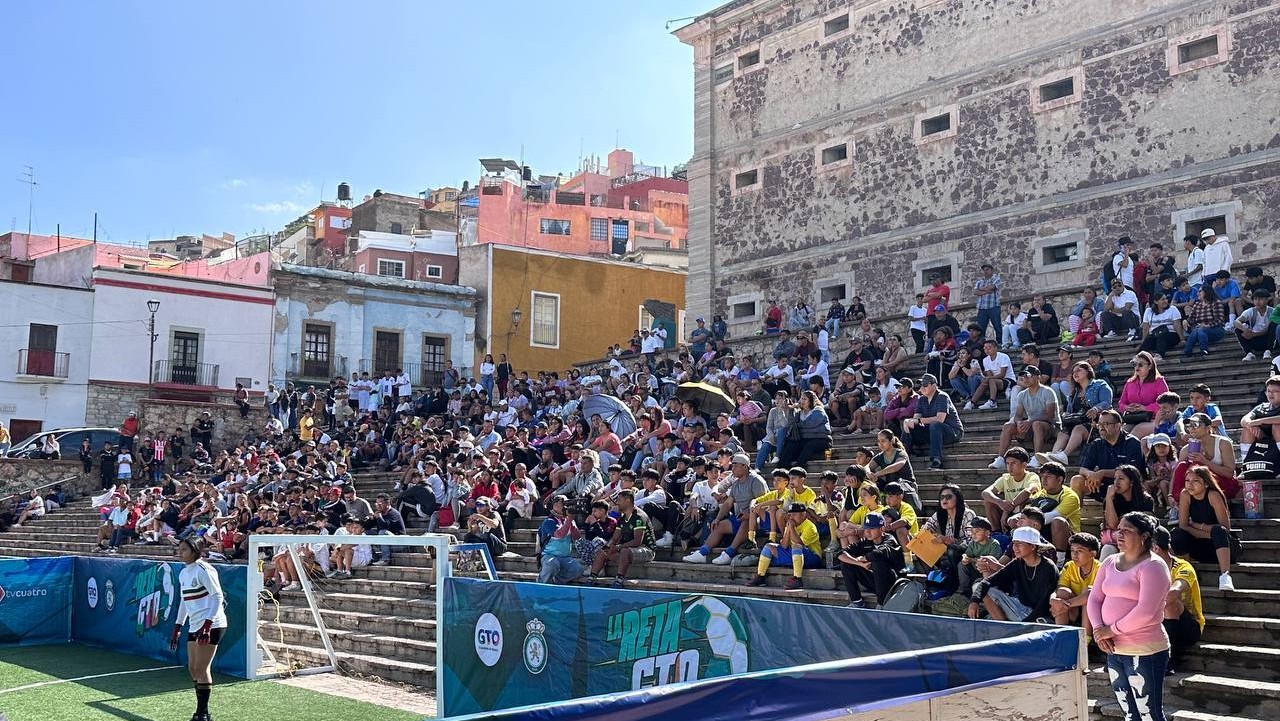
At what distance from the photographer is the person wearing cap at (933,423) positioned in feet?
47.5

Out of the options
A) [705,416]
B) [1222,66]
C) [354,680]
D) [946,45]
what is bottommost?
[354,680]

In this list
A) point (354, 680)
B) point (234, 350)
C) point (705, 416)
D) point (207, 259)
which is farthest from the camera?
point (207, 259)

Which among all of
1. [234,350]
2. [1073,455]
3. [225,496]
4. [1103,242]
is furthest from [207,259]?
[1073,455]

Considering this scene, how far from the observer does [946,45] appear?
26.8 m

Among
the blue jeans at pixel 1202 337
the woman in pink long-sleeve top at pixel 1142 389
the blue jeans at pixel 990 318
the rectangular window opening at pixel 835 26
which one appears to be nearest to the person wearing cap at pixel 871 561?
the woman in pink long-sleeve top at pixel 1142 389

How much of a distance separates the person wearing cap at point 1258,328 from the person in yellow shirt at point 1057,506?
19.5ft

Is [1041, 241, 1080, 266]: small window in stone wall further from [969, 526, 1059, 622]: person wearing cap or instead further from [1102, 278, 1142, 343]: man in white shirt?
[969, 526, 1059, 622]: person wearing cap

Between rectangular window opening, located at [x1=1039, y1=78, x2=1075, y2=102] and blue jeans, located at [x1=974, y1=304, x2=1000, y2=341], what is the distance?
22.3 feet

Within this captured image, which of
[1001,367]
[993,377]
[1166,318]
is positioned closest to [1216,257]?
[1166,318]

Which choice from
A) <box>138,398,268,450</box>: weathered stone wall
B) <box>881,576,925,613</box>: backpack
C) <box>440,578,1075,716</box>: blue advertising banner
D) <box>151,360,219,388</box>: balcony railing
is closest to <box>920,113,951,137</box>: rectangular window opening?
<box>881,576,925,613</box>: backpack

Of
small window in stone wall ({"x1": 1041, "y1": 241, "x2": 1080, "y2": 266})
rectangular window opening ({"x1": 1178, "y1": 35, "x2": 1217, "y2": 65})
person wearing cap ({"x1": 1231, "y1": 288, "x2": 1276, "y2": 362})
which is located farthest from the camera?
small window in stone wall ({"x1": 1041, "y1": 241, "x2": 1080, "y2": 266})

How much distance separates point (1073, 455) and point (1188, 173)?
Answer: 39.2 feet

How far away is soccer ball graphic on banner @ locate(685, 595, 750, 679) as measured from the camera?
847 centimetres

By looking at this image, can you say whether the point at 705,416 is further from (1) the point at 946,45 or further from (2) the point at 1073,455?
(1) the point at 946,45
